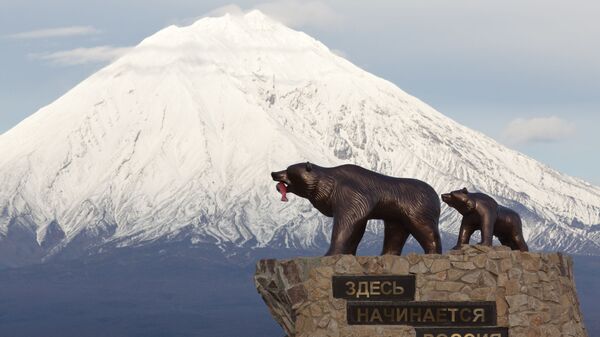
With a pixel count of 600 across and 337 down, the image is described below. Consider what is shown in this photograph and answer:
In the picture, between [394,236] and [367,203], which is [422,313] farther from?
[394,236]

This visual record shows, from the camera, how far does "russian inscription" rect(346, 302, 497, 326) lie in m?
27.2

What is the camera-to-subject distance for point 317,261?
90.8 feet

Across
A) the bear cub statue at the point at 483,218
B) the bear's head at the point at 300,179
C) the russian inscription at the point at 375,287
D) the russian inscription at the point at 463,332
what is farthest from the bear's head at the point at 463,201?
the russian inscription at the point at 463,332

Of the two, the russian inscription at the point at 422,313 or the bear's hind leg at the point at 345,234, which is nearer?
the russian inscription at the point at 422,313

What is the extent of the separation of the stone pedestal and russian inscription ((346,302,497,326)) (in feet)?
0.32

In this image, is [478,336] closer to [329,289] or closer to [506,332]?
[506,332]

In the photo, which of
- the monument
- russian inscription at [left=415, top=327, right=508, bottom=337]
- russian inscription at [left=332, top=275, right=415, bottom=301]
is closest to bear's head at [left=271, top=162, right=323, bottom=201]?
the monument

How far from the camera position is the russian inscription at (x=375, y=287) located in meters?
27.3

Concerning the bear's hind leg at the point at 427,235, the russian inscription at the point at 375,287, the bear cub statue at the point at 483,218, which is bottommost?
the russian inscription at the point at 375,287

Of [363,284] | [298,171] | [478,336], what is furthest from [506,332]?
[298,171]

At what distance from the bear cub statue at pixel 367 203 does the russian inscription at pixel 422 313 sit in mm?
1508

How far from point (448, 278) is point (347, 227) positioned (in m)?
2.32

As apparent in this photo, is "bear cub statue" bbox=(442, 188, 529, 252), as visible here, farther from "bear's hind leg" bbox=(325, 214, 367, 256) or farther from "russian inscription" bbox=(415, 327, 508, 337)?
"russian inscription" bbox=(415, 327, 508, 337)

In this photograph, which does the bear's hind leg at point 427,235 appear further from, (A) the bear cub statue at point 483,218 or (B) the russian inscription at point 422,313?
(B) the russian inscription at point 422,313
